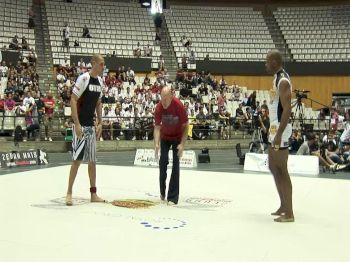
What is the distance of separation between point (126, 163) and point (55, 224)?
293 inches

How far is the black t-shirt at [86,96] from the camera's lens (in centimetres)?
605

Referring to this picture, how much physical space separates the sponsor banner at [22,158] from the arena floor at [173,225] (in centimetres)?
291

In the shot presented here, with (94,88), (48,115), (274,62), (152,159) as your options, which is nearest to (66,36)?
(48,115)

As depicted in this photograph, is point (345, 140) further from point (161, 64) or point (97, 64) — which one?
point (161, 64)

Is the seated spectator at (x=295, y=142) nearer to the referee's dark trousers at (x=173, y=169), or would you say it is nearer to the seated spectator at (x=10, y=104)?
the referee's dark trousers at (x=173, y=169)

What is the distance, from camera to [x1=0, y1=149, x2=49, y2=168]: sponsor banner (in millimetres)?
10852

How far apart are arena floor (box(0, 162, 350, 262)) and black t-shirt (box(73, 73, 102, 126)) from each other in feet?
3.69

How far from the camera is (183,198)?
679 centimetres

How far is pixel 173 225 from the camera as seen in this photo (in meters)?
5.05

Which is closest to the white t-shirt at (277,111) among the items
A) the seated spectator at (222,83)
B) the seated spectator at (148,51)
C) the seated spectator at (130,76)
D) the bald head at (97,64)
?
the bald head at (97,64)

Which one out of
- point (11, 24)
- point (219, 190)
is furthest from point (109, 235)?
point (11, 24)

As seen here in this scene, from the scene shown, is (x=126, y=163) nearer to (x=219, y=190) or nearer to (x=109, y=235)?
(x=219, y=190)

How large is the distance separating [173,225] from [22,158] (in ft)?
23.2

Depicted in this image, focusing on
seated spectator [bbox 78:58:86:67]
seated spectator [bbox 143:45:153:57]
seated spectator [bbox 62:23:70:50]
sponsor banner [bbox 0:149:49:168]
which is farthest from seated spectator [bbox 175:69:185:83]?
sponsor banner [bbox 0:149:49:168]
